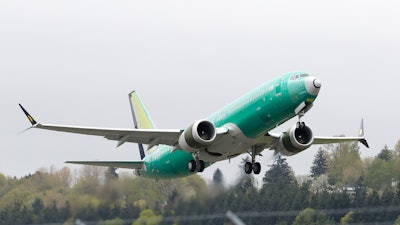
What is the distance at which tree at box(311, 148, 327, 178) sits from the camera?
188 ft

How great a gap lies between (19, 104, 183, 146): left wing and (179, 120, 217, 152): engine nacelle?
1.79 metres

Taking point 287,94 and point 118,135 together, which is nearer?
point 287,94

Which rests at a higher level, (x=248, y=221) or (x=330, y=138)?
(x=330, y=138)

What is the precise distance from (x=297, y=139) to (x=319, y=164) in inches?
645

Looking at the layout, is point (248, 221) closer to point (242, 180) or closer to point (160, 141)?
point (242, 180)

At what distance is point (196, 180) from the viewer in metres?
42.2

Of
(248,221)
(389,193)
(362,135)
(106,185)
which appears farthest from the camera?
(362,135)

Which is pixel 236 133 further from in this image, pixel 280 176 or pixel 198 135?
pixel 280 176

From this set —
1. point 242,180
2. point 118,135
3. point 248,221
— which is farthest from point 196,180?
point 248,221

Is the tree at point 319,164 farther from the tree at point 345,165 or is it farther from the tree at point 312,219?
the tree at point 312,219

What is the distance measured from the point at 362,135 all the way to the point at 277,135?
5378 mm

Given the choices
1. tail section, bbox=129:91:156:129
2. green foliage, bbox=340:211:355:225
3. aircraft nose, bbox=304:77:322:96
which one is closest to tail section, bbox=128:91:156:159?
tail section, bbox=129:91:156:129

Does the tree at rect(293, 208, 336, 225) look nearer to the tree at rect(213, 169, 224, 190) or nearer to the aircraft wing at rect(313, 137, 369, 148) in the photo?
the tree at rect(213, 169, 224, 190)

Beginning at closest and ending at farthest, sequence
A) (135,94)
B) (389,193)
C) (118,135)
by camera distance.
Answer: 1. (389,193)
2. (118,135)
3. (135,94)
